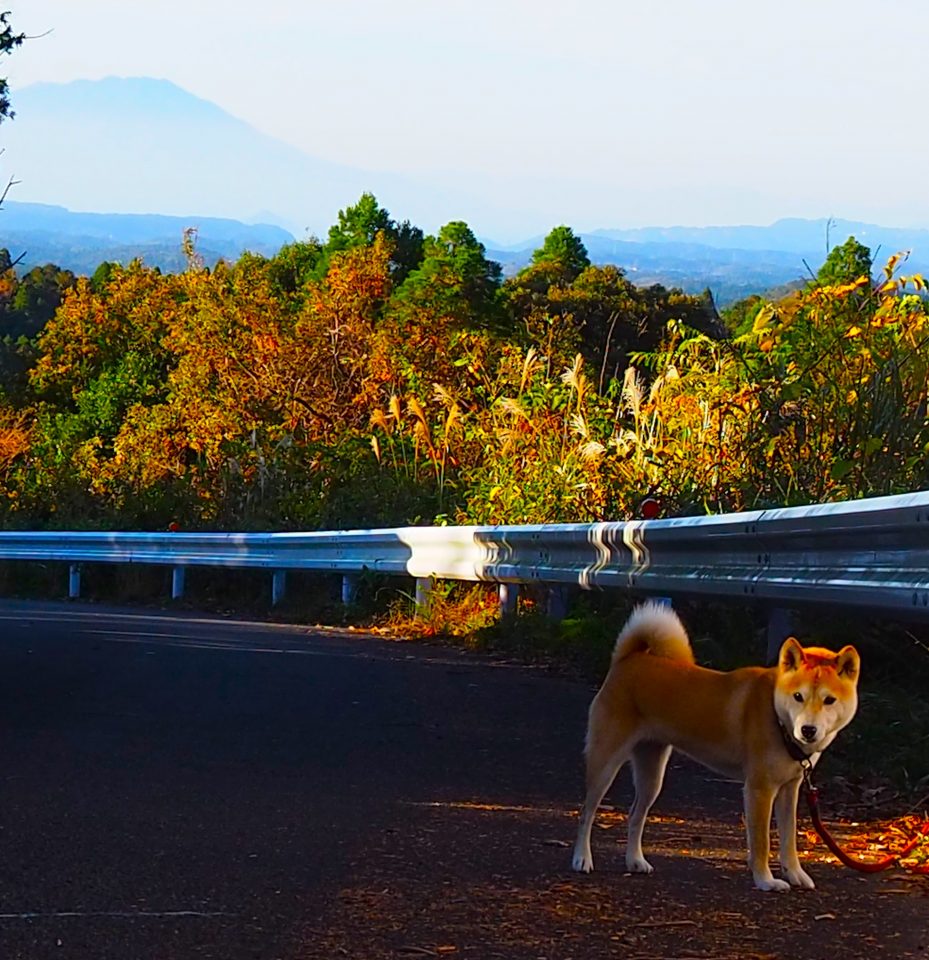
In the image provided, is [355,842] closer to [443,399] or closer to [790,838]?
[790,838]

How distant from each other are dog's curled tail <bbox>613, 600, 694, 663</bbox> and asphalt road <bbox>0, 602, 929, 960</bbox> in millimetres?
601

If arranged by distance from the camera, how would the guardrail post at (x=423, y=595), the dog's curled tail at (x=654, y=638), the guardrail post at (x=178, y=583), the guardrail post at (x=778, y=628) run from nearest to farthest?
the dog's curled tail at (x=654, y=638), the guardrail post at (x=778, y=628), the guardrail post at (x=423, y=595), the guardrail post at (x=178, y=583)

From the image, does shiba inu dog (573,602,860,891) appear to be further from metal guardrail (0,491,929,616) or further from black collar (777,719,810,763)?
metal guardrail (0,491,929,616)

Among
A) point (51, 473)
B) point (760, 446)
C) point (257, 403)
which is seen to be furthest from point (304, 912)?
point (257, 403)

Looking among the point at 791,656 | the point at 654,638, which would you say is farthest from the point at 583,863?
the point at 791,656

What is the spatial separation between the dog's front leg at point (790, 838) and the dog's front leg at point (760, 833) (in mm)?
74

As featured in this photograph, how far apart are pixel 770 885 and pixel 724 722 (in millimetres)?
444

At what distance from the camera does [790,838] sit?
15.4 ft

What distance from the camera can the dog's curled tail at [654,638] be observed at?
16.6ft

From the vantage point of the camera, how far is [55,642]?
37.3ft

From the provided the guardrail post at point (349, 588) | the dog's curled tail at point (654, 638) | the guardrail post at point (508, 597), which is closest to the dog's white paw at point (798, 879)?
the dog's curled tail at point (654, 638)

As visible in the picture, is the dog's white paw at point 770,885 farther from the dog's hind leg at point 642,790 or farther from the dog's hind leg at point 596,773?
the dog's hind leg at point 596,773

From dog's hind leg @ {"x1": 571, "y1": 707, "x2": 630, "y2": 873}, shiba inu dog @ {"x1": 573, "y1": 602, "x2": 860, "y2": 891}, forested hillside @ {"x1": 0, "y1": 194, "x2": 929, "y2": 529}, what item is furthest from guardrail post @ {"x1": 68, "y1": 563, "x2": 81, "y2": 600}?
dog's hind leg @ {"x1": 571, "y1": 707, "x2": 630, "y2": 873}

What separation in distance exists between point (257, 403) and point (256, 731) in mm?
30281
